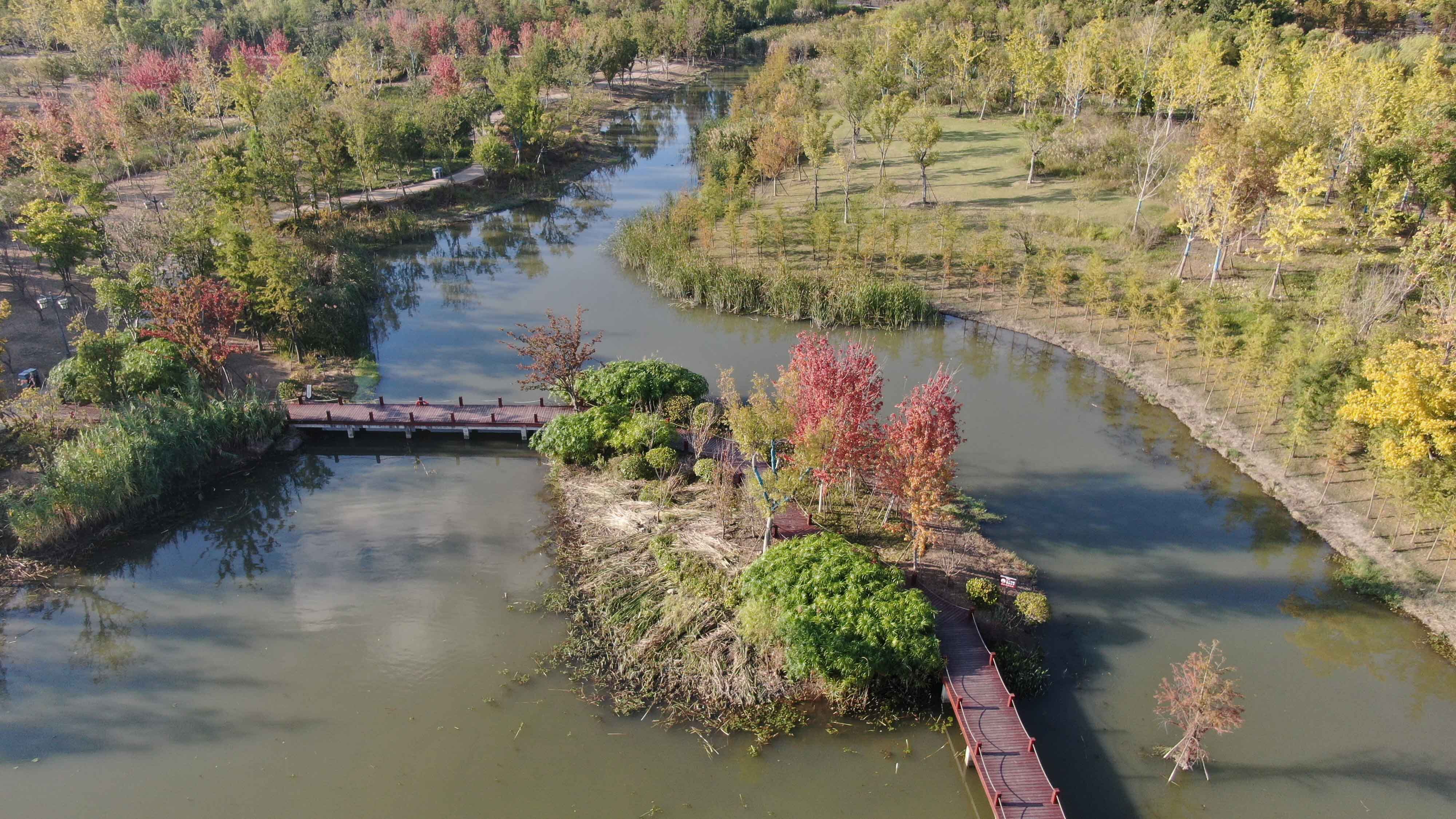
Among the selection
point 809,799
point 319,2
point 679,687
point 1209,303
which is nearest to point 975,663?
point 809,799

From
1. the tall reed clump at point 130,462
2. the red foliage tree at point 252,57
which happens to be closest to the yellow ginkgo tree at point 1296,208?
the tall reed clump at point 130,462

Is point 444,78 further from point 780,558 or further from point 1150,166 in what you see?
point 780,558

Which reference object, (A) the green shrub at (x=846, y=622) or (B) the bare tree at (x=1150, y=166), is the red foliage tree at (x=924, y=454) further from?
(B) the bare tree at (x=1150, y=166)

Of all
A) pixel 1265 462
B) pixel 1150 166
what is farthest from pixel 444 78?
pixel 1265 462

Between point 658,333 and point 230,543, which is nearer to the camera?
point 230,543

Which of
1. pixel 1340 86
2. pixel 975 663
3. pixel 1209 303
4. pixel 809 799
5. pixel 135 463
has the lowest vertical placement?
Result: pixel 809 799

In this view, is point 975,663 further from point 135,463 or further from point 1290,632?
point 135,463

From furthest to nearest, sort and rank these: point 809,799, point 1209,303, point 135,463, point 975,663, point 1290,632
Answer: point 1209,303 → point 135,463 → point 1290,632 → point 975,663 → point 809,799

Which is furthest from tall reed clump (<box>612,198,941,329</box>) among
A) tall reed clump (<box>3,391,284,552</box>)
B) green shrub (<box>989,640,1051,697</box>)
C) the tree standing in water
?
the tree standing in water
